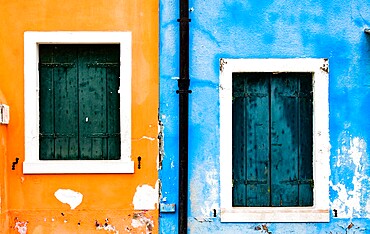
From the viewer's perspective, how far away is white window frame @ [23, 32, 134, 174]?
7230 millimetres

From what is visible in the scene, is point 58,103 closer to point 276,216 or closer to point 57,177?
point 57,177

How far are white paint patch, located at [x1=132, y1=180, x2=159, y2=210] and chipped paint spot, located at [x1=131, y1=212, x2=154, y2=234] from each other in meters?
0.09

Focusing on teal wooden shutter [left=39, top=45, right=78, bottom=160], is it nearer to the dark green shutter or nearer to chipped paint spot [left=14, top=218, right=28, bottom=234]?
the dark green shutter

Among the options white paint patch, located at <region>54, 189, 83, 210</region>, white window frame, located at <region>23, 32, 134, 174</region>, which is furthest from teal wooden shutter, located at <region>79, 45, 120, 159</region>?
white paint patch, located at <region>54, 189, 83, 210</region>

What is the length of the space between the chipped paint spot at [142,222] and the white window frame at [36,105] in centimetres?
53

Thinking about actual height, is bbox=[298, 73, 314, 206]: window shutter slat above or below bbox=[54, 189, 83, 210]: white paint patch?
above

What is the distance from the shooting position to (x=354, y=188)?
7.37 metres

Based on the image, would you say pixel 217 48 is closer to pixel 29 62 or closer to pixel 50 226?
pixel 29 62

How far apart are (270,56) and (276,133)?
914 mm

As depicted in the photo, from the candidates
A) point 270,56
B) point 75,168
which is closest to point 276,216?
point 270,56

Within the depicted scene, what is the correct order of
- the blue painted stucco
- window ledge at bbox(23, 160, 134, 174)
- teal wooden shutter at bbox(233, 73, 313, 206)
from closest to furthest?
1. window ledge at bbox(23, 160, 134, 174)
2. the blue painted stucco
3. teal wooden shutter at bbox(233, 73, 313, 206)

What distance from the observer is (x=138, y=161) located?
7297 millimetres

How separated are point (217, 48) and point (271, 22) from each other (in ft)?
2.30

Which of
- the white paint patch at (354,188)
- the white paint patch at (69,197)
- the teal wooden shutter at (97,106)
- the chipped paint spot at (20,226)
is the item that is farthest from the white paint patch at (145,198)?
the white paint patch at (354,188)
